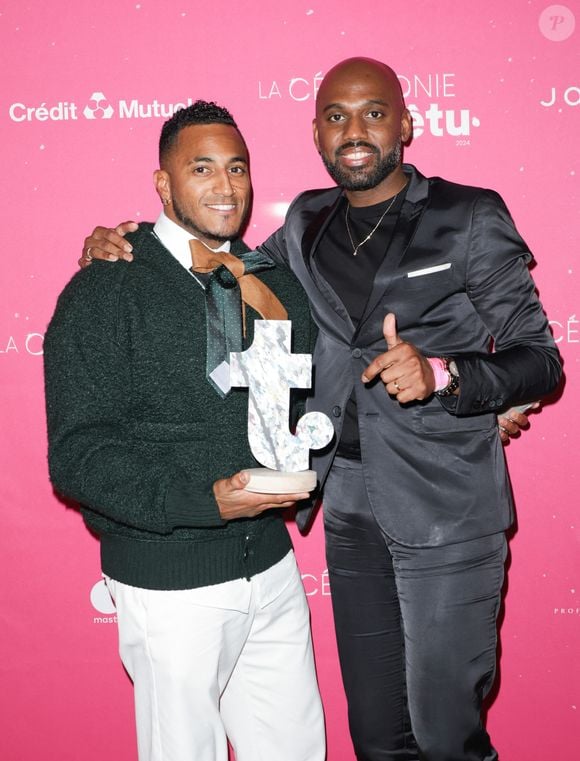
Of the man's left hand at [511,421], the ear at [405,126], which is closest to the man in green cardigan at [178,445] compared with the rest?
the ear at [405,126]

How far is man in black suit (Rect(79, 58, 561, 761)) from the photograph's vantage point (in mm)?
1807

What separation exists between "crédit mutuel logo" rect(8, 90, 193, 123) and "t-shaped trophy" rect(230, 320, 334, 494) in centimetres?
103

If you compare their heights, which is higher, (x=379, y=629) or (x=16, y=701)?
(x=379, y=629)

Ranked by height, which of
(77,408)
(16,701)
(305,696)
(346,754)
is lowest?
(346,754)

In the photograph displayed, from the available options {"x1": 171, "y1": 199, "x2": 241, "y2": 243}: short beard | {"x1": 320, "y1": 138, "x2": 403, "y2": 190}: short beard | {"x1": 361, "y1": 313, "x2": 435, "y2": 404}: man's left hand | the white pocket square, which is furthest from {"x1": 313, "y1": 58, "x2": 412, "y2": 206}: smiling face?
{"x1": 361, "y1": 313, "x2": 435, "y2": 404}: man's left hand

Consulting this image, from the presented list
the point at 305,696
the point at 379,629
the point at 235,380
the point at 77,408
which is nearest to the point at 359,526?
the point at 379,629

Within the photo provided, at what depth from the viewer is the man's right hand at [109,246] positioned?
5.68 feet

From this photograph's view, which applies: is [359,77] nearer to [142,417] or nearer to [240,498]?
[142,417]

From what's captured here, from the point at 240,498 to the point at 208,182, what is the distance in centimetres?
68

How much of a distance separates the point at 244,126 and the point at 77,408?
3.53 feet

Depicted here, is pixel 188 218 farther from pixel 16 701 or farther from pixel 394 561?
pixel 16 701

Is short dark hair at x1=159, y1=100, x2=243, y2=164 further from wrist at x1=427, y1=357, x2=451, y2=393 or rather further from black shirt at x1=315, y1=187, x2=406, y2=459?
wrist at x1=427, y1=357, x2=451, y2=393

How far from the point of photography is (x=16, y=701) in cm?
247

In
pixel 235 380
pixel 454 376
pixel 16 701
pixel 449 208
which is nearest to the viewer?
pixel 235 380
